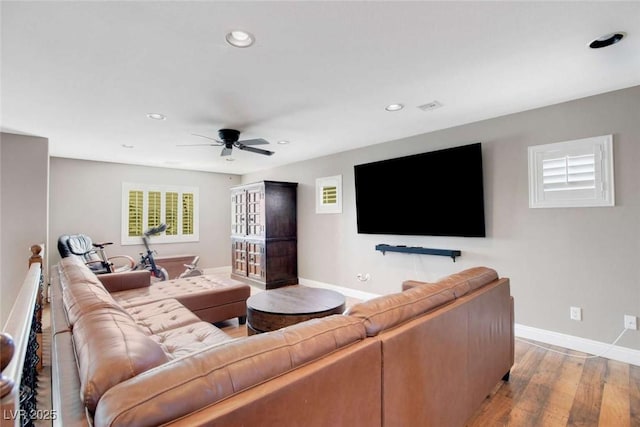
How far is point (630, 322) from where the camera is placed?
2742 millimetres

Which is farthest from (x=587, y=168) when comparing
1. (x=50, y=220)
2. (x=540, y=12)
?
(x=50, y=220)

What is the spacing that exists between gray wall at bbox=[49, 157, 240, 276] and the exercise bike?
0.22 m

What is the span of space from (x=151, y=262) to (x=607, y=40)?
636cm

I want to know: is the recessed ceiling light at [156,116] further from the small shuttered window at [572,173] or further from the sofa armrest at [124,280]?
the small shuttered window at [572,173]

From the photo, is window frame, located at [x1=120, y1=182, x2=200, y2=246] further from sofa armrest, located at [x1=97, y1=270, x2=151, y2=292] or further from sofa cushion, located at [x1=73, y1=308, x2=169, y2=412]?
sofa cushion, located at [x1=73, y1=308, x2=169, y2=412]

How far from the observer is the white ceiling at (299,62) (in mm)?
1739

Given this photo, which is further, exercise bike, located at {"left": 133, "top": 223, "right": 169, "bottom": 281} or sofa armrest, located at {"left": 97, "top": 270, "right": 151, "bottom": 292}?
exercise bike, located at {"left": 133, "top": 223, "right": 169, "bottom": 281}

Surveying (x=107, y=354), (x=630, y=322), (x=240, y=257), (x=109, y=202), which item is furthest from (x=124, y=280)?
(x=630, y=322)

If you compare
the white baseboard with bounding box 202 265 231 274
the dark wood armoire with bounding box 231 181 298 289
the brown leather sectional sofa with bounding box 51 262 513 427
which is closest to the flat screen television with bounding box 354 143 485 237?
the dark wood armoire with bounding box 231 181 298 289

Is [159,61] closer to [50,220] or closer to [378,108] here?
[378,108]

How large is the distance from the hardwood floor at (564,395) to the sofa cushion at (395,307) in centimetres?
99

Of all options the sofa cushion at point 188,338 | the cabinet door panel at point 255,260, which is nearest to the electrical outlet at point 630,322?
the sofa cushion at point 188,338

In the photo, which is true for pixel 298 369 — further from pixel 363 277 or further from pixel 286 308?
pixel 363 277

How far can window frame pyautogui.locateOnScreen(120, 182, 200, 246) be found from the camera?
620 centimetres
